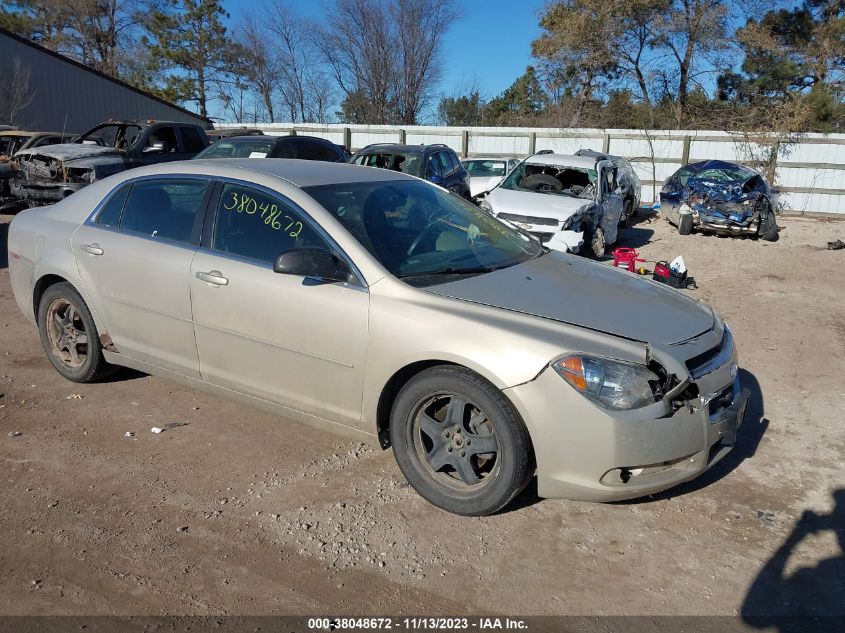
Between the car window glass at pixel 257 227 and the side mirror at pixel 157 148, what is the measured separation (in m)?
10.9

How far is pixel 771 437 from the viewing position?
15.2ft

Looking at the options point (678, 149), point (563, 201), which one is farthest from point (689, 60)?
point (563, 201)

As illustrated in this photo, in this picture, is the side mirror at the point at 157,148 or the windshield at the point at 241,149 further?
the side mirror at the point at 157,148

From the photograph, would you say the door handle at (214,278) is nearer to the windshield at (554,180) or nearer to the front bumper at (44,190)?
the windshield at (554,180)

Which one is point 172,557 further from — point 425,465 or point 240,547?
point 425,465

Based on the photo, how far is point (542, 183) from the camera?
11539 millimetres

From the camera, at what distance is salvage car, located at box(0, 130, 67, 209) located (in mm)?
13305

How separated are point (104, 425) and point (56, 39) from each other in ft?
139

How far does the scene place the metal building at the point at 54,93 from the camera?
2317 centimetres

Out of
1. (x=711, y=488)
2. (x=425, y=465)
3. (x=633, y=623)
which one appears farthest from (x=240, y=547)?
(x=711, y=488)

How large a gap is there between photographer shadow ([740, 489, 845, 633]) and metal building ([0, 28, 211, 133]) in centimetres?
2612

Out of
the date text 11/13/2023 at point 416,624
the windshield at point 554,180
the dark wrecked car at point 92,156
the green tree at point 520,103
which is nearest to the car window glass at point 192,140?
the dark wrecked car at point 92,156

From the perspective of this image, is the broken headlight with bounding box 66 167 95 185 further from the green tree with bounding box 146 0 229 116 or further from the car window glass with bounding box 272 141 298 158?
the green tree with bounding box 146 0 229 116

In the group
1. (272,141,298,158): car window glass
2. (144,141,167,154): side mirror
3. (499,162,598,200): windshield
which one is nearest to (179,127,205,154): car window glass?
(144,141,167,154): side mirror
